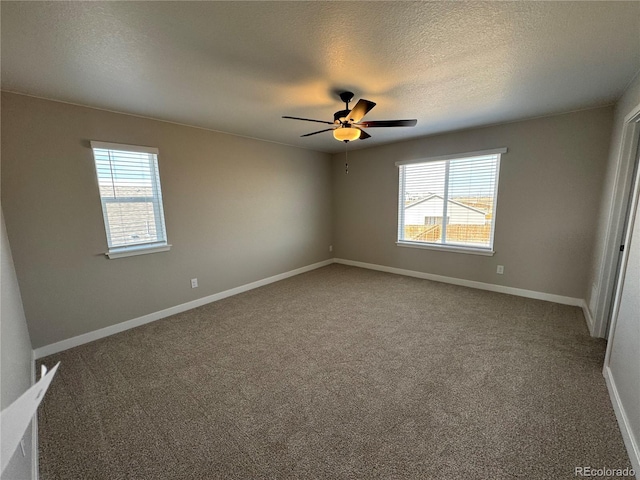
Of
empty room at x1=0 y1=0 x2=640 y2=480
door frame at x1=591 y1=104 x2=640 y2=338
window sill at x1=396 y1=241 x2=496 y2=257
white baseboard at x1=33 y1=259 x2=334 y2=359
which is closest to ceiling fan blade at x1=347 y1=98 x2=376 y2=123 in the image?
empty room at x1=0 y1=0 x2=640 y2=480

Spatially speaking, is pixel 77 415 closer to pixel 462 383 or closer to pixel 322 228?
pixel 462 383

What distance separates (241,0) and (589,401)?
326cm

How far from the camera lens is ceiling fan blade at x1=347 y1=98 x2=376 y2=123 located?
214 cm

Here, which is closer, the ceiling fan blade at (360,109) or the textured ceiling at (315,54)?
the textured ceiling at (315,54)

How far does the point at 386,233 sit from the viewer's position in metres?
5.00

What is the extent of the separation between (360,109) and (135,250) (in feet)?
9.30

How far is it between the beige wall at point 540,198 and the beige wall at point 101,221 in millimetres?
2504

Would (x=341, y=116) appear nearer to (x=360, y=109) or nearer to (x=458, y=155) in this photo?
(x=360, y=109)

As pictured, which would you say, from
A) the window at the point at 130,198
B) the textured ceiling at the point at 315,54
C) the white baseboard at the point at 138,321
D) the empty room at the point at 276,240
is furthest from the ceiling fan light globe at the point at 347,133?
the white baseboard at the point at 138,321

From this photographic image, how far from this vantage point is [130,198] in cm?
301

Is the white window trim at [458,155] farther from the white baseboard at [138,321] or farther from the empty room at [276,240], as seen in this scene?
the white baseboard at [138,321]
